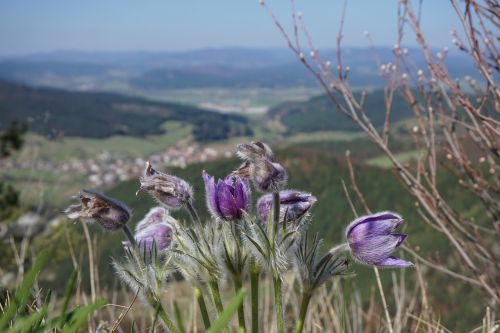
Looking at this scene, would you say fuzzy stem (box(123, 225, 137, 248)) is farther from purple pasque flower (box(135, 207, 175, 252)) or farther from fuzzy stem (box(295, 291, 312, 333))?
fuzzy stem (box(295, 291, 312, 333))

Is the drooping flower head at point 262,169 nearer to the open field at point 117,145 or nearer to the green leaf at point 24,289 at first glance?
the green leaf at point 24,289

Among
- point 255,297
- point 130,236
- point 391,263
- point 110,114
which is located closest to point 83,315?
point 130,236

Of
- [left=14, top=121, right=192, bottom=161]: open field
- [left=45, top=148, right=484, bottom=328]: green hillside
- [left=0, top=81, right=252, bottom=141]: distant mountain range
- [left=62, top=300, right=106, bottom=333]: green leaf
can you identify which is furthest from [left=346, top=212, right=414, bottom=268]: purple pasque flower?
[left=0, top=81, right=252, bottom=141]: distant mountain range

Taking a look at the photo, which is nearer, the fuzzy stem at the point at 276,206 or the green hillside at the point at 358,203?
the fuzzy stem at the point at 276,206

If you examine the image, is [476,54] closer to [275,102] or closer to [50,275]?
[50,275]

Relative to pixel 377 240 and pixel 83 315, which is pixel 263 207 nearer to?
pixel 377 240

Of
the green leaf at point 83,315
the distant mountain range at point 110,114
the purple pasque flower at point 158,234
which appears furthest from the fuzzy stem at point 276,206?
the distant mountain range at point 110,114
